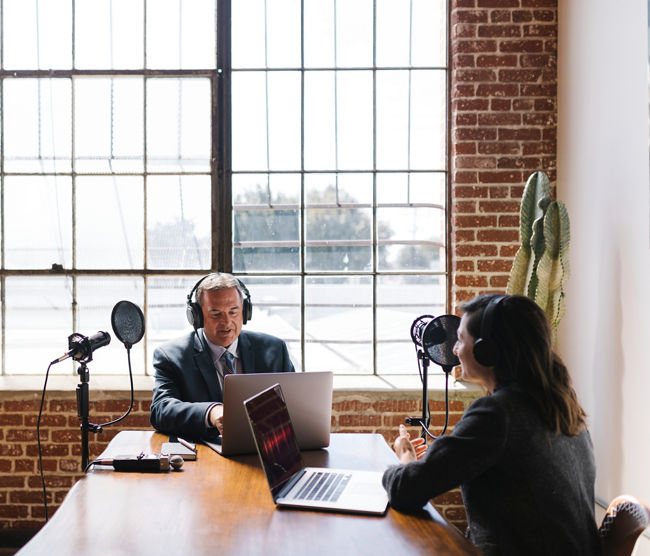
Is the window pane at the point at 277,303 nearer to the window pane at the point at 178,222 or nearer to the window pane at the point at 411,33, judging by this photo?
the window pane at the point at 178,222

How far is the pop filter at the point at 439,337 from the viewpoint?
2.54m

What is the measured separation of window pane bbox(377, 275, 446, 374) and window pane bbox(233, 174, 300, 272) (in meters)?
0.62

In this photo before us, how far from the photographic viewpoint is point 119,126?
3.75 metres

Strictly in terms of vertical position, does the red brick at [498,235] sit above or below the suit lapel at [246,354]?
above

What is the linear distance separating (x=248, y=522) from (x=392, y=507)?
0.39 metres

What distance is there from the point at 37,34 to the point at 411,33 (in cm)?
212

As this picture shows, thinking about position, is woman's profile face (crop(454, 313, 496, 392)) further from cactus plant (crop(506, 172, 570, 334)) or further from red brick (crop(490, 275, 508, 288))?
red brick (crop(490, 275, 508, 288))

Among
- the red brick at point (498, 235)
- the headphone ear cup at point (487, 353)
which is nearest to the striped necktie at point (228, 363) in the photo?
Answer: the headphone ear cup at point (487, 353)

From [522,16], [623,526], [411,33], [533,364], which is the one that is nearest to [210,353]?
[533,364]

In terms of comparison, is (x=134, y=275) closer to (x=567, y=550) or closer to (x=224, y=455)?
(x=224, y=455)

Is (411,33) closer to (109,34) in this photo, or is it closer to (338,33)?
(338,33)

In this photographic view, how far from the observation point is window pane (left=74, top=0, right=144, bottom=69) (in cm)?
373

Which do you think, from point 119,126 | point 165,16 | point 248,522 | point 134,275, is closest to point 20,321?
point 134,275

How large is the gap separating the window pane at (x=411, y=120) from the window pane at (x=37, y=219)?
5.95ft
